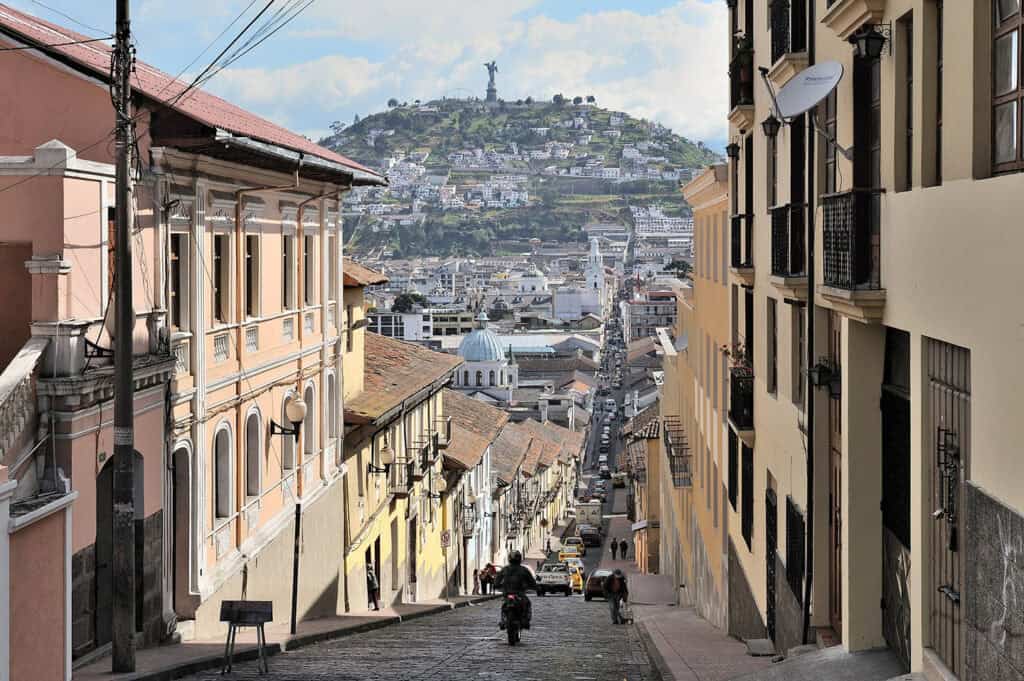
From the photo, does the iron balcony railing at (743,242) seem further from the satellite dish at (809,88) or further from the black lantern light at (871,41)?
the black lantern light at (871,41)

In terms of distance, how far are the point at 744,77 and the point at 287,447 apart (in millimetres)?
9096

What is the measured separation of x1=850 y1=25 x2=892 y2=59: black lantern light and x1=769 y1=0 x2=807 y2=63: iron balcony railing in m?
3.84

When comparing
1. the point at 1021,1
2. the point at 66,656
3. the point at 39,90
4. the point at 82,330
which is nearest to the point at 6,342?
the point at 82,330

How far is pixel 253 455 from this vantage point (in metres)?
19.8

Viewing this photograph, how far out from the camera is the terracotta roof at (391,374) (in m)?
27.2

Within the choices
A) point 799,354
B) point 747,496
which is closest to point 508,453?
point 747,496

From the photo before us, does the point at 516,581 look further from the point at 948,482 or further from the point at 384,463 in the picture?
the point at 948,482

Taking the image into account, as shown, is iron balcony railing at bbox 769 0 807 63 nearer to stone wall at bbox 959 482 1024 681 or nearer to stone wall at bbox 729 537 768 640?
stone wall at bbox 729 537 768 640

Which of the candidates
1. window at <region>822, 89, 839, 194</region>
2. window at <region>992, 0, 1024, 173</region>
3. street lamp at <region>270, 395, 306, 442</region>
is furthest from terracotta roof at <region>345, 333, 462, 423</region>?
window at <region>992, 0, 1024, 173</region>

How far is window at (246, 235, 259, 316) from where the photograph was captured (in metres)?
19.5

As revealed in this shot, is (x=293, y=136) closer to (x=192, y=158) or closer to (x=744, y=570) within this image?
(x=192, y=158)

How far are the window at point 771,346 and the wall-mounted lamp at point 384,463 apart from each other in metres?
11.8

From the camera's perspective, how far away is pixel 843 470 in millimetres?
11680

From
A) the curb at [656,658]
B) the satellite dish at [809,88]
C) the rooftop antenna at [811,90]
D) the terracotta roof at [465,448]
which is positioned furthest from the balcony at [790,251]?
the terracotta roof at [465,448]
